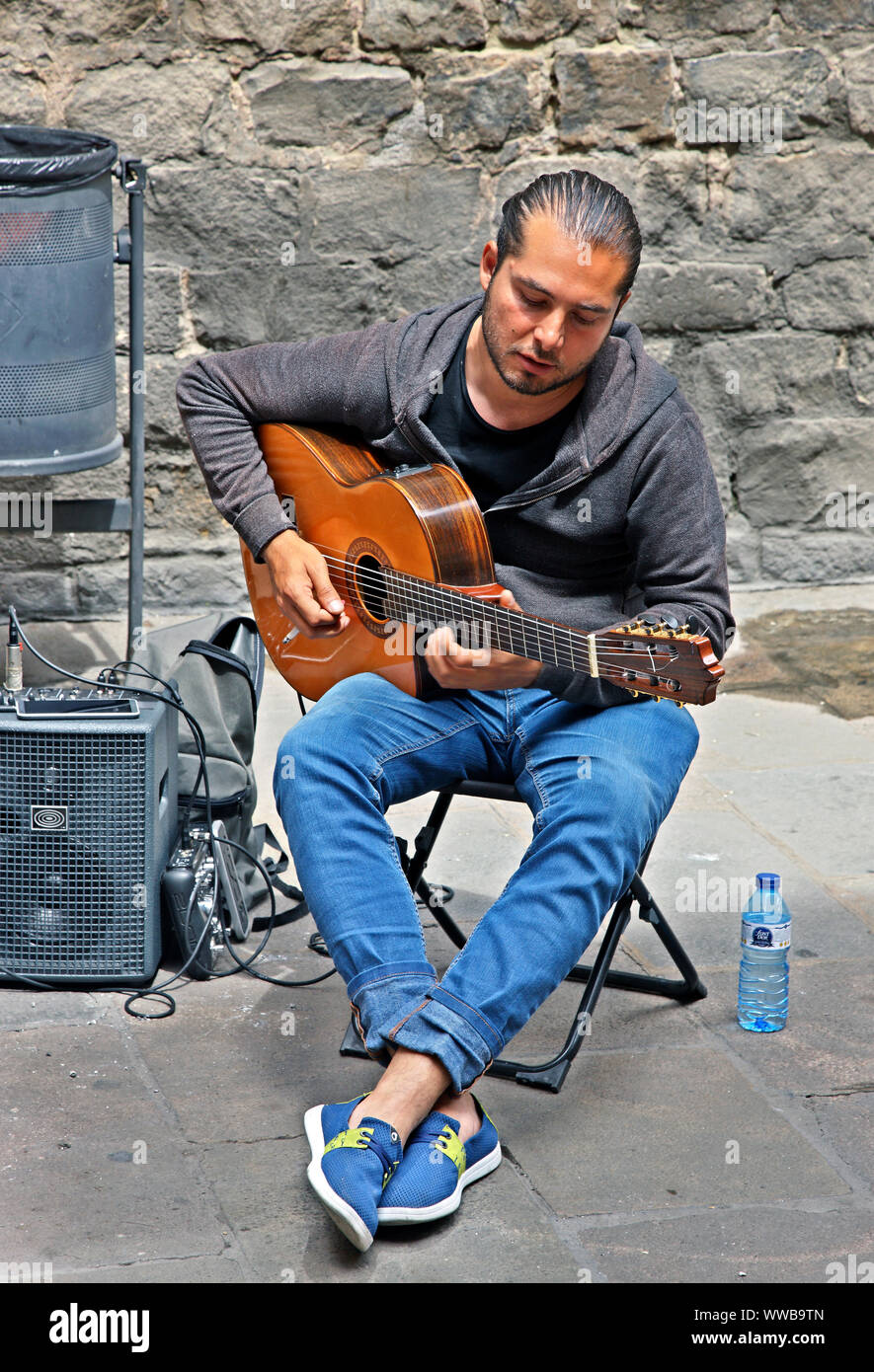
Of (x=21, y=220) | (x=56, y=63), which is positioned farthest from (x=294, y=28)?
(x=21, y=220)

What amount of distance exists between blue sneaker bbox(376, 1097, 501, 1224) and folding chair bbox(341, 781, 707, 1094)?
0.27 meters

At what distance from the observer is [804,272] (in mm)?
4852

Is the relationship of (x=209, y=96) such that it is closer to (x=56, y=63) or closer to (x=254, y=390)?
(x=56, y=63)

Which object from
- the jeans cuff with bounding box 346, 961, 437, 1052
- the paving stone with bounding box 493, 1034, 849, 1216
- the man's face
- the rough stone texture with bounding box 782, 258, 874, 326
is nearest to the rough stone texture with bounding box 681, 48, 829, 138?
the rough stone texture with bounding box 782, 258, 874, 326

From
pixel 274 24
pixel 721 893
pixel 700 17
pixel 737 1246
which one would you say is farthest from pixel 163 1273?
pixel 700 17

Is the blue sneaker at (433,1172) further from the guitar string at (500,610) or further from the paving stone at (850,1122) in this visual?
the guitar string at (500,610)

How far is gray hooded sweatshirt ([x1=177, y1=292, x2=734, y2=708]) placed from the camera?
2449mm

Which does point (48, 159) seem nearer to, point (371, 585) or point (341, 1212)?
point (371, 585)

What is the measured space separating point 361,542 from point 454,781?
45 cm

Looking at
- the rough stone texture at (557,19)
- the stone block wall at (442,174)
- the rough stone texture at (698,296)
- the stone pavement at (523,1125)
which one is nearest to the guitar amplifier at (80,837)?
the stone pavement at (523,1125)

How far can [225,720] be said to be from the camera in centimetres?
304

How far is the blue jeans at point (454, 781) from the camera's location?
2.19m

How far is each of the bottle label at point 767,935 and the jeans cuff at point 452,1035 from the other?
619mm
